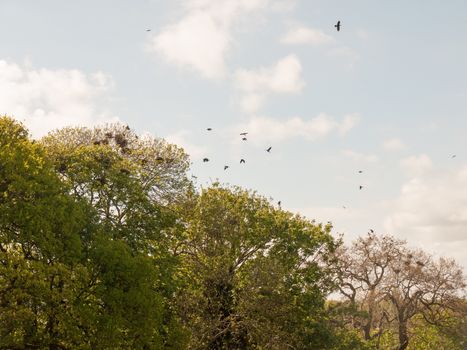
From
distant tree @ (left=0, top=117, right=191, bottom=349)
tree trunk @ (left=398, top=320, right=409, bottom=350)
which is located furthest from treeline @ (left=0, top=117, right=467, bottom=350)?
tree trunk @ (left=398, top=320, right=409, bottom=350)

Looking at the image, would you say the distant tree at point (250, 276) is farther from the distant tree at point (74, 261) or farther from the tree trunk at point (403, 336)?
the tree trunk at point (403, 336)

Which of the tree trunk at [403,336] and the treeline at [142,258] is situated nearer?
the treeline at [142,258]

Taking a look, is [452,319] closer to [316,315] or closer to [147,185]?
[316,315]

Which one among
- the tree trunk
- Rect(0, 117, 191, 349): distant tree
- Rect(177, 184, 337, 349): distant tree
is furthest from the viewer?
the tree trunk

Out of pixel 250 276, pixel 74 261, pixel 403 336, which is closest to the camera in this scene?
pixel 74 261

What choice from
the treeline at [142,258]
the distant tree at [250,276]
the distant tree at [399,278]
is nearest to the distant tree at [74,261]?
the treeline at [142,258]

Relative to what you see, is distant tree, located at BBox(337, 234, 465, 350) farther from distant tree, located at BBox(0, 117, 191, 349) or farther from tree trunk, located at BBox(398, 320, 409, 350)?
distant tree, located at BBox(0, 117, 191, 349)

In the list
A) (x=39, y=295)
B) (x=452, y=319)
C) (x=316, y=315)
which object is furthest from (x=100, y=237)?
(x=452, y=319)

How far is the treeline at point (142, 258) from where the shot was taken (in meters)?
25.5

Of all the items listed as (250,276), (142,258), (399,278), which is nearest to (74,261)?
(142,258)

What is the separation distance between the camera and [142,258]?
29.2 meters

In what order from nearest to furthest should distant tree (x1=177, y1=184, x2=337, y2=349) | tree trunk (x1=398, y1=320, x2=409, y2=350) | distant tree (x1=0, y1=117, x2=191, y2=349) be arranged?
distant tree (x1=0, y1=117, x2=191, y2=349) → distant tree (x1=177, y1=184, x2=337, y2=349) → tree trunk (x1=398, y1=320, x2=409, y2=350)

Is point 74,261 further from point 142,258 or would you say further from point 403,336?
point 403,336

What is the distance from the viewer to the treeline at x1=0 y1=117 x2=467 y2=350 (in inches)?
1003
